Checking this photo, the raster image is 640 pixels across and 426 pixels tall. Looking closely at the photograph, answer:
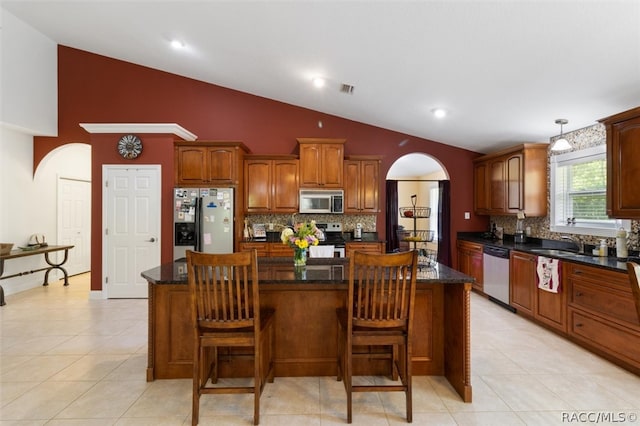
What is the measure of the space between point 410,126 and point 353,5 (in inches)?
115

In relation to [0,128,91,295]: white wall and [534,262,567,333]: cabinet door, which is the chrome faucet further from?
[0,128,91,295]: white wall

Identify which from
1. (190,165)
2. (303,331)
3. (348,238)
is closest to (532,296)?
(348,238)

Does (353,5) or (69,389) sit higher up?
(353,5)

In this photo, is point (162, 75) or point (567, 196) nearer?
point (567, 196)

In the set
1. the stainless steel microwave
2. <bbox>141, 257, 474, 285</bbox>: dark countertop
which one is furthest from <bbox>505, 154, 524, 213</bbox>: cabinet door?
<bbox>141, 257, 474, 285</bbox>: dark countertop

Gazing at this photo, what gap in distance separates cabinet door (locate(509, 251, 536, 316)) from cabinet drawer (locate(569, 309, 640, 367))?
57 cm

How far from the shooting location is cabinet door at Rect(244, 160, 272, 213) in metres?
5.22

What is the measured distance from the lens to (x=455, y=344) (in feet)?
7.87

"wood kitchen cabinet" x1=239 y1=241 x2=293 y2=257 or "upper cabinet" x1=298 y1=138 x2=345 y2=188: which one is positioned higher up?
"upper cabinet" x1=298 y1=138 x2=345 y2=188

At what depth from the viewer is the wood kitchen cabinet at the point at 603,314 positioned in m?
2.64

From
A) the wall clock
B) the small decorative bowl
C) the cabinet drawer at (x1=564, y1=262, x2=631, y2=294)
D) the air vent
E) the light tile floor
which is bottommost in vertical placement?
the light tile floor

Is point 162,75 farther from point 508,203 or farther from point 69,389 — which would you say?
point 508,203

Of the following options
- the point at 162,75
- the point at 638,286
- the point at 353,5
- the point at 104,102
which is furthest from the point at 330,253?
the point at 104,102

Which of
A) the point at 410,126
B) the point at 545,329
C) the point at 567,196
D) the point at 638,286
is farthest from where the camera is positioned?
the point at 410,126
